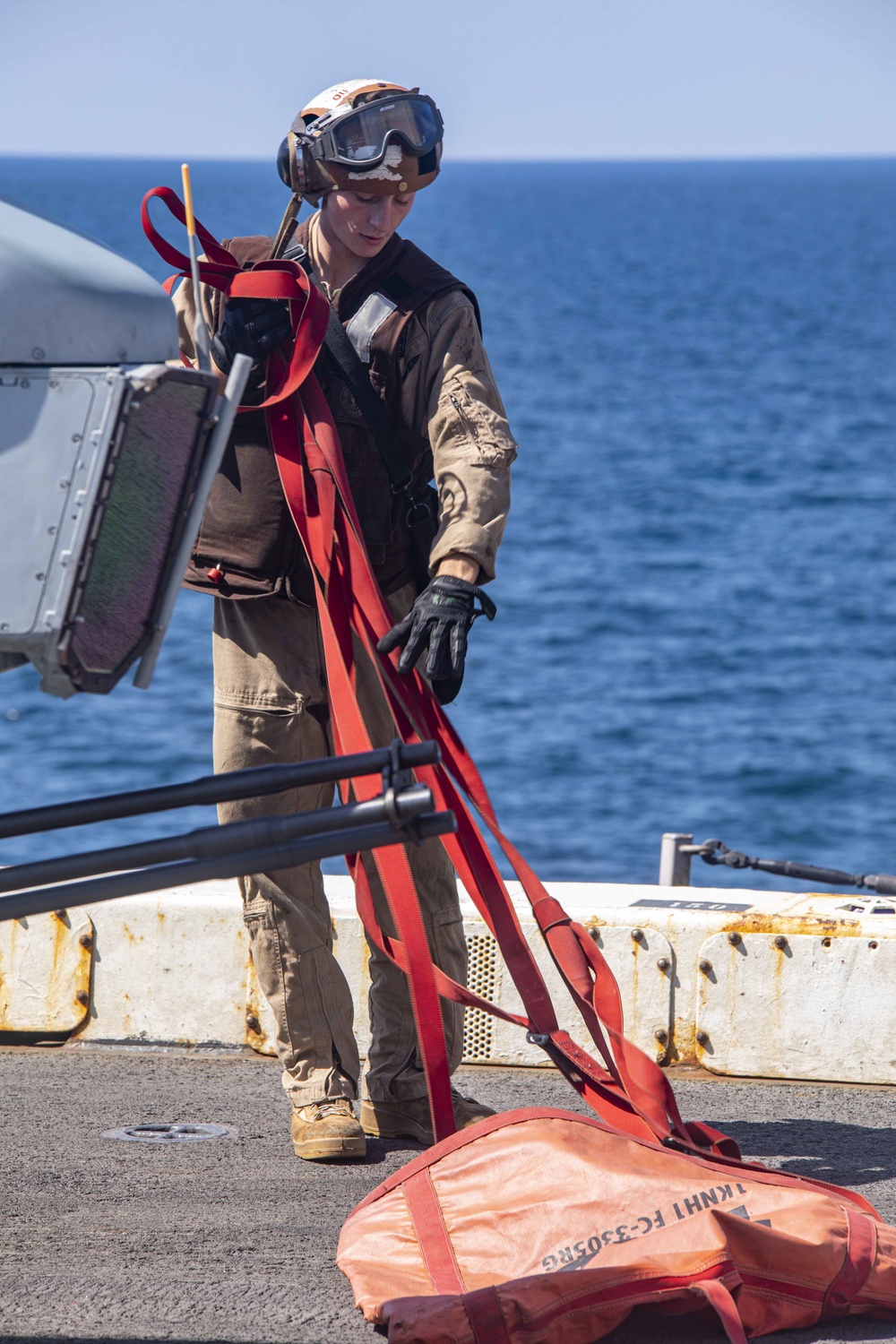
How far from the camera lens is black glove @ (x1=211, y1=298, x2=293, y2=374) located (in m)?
3.41

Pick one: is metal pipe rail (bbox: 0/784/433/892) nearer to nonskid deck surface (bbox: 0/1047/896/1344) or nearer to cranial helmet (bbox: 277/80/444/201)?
nonskid deck surface (bbox: 0/1047/896/1344)

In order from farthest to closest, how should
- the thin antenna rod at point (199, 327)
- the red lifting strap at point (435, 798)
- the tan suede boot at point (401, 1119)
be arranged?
1. the tan suede boot at point (401, 1119)
2. the red lifting strap at point (435, 798)
3. the thin antenna rod at point (199, 327)

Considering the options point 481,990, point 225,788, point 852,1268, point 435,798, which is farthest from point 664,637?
point 225,788

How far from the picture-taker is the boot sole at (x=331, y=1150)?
359 centimetres

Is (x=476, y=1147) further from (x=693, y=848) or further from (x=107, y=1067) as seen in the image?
(x=693, y=848)

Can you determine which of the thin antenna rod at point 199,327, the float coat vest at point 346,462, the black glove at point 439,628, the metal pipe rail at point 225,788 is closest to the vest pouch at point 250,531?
the float coat vest at point 346,462

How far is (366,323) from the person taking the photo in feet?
11.7

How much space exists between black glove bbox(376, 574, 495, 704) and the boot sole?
1.08m

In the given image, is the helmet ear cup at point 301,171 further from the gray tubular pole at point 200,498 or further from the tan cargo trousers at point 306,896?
the gray tubular pole at point 200,498

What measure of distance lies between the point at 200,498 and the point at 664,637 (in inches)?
815

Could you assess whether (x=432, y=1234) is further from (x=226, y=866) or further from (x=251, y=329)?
(x=251, y=329)

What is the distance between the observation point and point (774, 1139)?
3799mm

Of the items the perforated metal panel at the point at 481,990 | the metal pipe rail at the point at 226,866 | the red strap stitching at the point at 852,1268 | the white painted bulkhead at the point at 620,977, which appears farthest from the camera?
the perforated metal panel at the point at 481,990

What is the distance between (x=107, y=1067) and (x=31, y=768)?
13.4 meters
